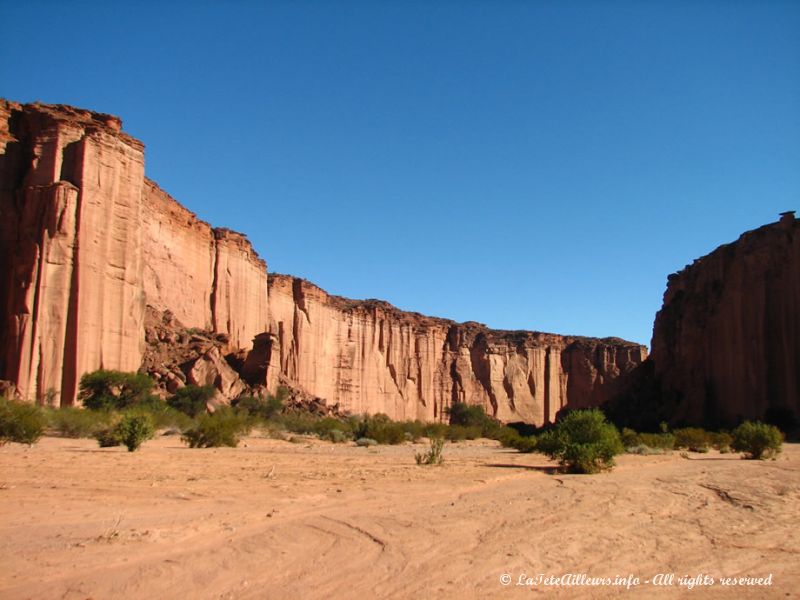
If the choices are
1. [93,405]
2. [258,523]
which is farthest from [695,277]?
[258,523]

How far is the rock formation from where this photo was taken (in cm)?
3306

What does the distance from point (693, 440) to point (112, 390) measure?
2698 cm

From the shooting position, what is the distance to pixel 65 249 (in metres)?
33.6

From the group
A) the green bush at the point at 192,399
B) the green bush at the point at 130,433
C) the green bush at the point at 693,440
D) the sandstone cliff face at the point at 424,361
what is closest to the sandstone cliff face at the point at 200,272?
the sandstone cliff face at the point at 424,361

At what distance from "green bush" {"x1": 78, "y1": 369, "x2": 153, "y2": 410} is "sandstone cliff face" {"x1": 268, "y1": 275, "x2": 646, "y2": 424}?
74.9 feet

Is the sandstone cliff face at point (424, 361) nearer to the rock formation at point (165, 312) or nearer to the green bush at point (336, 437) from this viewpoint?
the rock formation at point (165, 312)

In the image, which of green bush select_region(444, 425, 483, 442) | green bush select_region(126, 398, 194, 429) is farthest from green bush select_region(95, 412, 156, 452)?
green bush select_region(444, 425, 483, 442)

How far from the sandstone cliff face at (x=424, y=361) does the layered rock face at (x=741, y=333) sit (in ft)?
89.2

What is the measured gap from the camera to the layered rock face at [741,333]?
43.3 metres

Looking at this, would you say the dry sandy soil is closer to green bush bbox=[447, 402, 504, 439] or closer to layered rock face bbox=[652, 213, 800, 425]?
layered rock face bbox=[652, 213, 800, 425]

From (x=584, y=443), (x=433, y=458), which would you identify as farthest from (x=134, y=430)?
(x=584, y=443)

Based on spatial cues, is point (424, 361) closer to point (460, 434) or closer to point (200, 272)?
point (460, 434)

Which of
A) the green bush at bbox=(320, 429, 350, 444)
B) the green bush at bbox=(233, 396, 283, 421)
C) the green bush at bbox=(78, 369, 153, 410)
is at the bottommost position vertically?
the green bush at bbox=(320, 429, 350, 444)

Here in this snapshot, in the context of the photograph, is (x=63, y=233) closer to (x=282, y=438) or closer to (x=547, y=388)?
(x=282, y=438)
